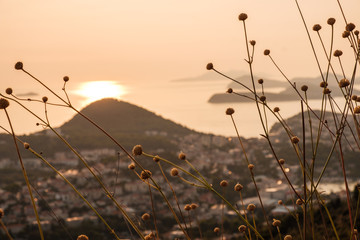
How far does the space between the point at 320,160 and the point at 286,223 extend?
→ 3422 centimetres

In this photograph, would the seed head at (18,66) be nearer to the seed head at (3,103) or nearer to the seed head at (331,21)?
the seed head at (3,103)

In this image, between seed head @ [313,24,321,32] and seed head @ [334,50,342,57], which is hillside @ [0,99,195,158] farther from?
seed head @ [334,50,342,57]

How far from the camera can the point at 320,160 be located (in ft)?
152

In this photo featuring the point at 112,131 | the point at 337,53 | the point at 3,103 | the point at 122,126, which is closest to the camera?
the point at 3,103

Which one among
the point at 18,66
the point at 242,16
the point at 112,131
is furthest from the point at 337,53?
the point at 112,131

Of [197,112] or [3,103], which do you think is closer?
[3,103]

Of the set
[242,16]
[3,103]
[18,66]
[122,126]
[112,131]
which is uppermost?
[122,126]

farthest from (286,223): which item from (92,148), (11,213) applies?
(92,148)

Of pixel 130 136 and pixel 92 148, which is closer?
pixel 92 148

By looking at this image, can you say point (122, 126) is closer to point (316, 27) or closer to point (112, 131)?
point (112, 131)

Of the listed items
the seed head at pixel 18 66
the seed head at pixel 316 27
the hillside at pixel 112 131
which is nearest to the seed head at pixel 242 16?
the seed head at pixel 316 27

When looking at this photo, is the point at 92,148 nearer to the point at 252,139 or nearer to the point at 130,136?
the point at 130,136

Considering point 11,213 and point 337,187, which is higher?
point 11,213

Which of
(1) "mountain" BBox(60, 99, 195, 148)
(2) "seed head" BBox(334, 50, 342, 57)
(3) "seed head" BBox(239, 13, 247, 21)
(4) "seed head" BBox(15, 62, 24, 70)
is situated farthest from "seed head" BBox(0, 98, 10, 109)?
(1) "mountain" BBox(60, 99, 195, 148)
